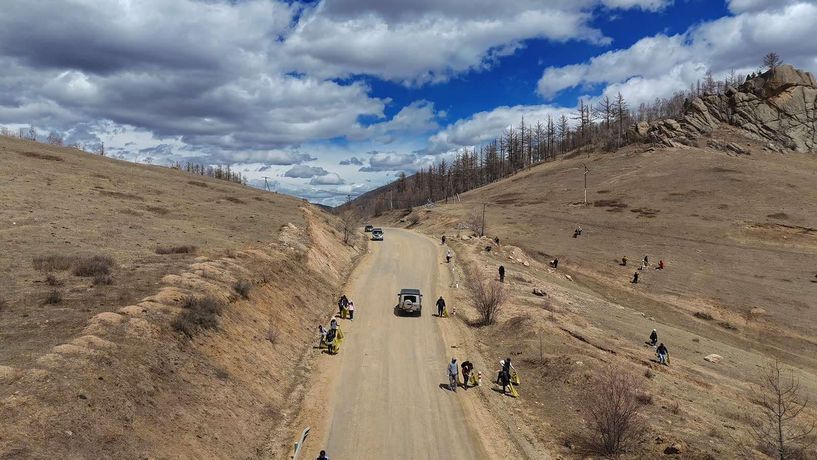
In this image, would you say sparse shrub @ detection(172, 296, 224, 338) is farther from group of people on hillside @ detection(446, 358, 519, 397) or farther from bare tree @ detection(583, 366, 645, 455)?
bare tree @ detection(583, 366, 645, 455)

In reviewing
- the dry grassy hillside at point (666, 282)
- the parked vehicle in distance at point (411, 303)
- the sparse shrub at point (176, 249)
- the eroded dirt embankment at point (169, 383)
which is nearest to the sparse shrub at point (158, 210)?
the sparse shrub at point (176, 249)

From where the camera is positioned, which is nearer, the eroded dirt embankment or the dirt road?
the eroded dirt embankment

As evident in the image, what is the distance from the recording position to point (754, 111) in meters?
131

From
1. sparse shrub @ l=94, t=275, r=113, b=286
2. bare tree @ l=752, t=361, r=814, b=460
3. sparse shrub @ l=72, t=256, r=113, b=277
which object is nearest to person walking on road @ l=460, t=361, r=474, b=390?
bare tree @ l=752, t=361, r=814, b=460

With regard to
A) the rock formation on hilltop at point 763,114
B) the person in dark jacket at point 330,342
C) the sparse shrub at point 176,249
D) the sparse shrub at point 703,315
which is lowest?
the sparse shrub at point 703,315

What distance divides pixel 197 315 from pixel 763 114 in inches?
6273

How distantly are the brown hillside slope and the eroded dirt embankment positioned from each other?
51 mm

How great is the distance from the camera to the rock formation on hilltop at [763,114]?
419 feet

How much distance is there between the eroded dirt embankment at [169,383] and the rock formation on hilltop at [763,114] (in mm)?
133077

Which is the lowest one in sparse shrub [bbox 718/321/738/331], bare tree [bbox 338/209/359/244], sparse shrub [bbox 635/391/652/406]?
sparse shrub [bbox 718/321/738/331]

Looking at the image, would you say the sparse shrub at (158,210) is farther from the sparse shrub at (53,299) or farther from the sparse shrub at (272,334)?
the sparse shrub at (53,299)

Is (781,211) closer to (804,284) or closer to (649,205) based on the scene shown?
(649,205)

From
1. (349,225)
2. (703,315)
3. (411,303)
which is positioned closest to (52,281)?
(411,303)

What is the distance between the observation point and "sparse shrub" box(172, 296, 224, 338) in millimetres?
19484
